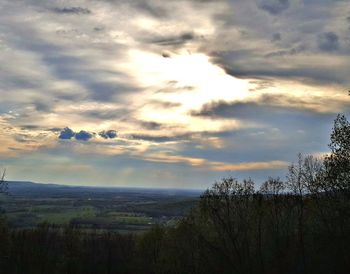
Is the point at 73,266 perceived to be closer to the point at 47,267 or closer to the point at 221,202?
the point at 47,267

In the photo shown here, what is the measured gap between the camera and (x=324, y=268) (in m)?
50.6

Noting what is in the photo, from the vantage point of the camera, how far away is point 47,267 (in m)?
93.9

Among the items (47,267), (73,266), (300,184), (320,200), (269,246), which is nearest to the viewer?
(320,200)

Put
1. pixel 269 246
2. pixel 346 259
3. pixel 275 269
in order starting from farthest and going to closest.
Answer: pixel 269 246, pixel 275 269, pixel 346 259

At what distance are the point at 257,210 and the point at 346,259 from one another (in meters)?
27.5

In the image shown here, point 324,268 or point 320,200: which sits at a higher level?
point 320,200

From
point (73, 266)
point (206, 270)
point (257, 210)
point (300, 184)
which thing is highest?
point (300, 184)

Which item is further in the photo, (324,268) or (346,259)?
(324,268)

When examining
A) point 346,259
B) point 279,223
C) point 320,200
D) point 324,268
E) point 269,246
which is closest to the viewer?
point 346,259

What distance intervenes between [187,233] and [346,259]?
4155 cm

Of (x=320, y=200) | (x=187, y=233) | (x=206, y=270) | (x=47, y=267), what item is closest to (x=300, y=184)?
(x=320, y=200)

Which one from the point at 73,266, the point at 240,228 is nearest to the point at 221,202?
the point at 240,228

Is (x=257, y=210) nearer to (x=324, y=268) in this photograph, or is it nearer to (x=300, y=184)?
(x=300, y=184)

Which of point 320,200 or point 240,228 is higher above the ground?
point 320,200
